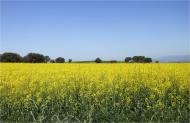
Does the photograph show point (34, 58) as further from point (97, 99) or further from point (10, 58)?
point (97, 99)

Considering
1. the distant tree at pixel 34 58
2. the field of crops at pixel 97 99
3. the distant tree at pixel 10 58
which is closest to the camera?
the field of crops at pixel 97 99

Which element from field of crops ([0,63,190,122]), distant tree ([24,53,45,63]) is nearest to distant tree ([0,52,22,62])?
distant tree ([24,53,45,63])

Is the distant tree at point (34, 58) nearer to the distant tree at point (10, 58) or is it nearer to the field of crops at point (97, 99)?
the distant tree at point (10, 58)

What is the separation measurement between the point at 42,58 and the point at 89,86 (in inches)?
1063

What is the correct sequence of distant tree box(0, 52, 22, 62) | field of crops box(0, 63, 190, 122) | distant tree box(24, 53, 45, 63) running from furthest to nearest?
distant tree box(24, 53, 45, 63)
distant tree box(0, 52, 22, 62)
field of crops box(0, 63, 190, 122)

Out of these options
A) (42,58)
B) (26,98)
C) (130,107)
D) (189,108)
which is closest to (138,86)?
(130,107)

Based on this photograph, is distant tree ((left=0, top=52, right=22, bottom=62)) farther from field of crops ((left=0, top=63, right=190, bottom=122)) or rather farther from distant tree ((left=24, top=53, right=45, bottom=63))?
field of crops ((left=0, top=63, right=190, bottom=122))

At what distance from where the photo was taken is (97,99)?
883 cm

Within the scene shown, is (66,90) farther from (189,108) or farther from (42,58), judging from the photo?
(42,58)

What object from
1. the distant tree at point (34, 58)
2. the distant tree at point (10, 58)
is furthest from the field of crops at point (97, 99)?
the distant tree at point (34, 58)

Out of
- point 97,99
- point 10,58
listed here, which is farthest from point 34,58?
point 97,99

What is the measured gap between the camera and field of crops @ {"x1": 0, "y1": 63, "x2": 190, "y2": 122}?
8.03 m

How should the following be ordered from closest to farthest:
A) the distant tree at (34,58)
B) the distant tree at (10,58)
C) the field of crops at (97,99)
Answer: the field of crops at (97,99)
the distant tree at (10,58)
the distant tree at (34,58)

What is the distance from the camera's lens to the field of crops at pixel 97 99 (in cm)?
803
